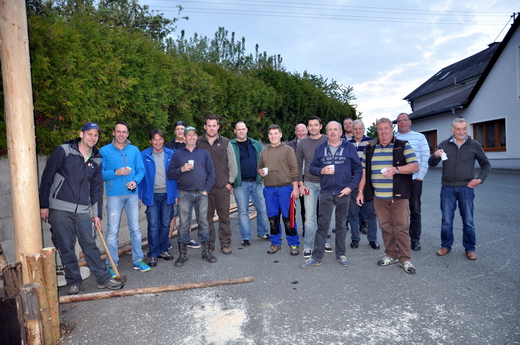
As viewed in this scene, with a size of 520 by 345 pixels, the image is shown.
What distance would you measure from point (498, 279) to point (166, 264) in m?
4.44

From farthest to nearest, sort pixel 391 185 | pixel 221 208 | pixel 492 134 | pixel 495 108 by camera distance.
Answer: pixel 492 134 → pixel 495 108 → pixel 221 208 → pixel 391 185

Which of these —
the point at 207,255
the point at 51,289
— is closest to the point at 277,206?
the point at 207,255

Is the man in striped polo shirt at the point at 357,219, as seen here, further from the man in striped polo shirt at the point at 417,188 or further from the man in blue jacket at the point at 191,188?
the man in blue jacket at the point at 191,188

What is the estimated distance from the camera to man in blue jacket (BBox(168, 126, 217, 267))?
18.2 feet

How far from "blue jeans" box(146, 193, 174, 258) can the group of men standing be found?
0.02 metres

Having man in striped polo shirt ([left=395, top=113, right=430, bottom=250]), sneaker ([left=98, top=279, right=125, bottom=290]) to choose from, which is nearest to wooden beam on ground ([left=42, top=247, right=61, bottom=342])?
sneaker ([left=98, top=279, right=125, bottom=290])

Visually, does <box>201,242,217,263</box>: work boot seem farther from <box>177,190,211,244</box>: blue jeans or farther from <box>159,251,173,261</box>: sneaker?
<box>159,251,173,261</box>: sneaker

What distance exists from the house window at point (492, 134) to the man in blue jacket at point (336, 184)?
54.9 feet

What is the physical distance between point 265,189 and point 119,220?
2.39 m

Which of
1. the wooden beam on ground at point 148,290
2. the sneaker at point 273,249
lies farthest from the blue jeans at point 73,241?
the sneaker at point 273,249

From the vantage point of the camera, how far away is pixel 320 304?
12.7ft

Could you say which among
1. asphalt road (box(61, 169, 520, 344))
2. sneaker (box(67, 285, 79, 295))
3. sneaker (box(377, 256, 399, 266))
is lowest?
A: asphalt road (box(61, 169, 520, 344))

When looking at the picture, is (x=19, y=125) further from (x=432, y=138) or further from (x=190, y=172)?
(x=432, y=138)

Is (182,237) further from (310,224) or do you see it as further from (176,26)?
(176,26)
